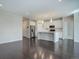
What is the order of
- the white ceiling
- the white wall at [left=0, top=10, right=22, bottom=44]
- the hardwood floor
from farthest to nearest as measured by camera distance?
the white wall at [left=0, top=10, right=22, bottom=44], the white ceiling, the hardwood floor

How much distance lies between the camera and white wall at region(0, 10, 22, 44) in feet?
22.6

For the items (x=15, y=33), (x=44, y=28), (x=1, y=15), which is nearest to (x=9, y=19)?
(x=1, y=15)

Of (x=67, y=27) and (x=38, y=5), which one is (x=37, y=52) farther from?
(x=67, y=27)

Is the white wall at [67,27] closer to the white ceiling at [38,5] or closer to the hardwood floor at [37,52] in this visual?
the white ceiling at [38,5]

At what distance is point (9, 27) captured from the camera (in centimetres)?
757

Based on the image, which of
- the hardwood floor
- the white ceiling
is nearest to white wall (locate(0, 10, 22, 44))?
the white ceiling

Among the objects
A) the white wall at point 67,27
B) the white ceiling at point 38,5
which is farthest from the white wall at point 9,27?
the white wall at point 67,27

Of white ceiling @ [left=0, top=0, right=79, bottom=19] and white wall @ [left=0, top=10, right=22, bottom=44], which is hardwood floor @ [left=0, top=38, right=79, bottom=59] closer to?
white wall @ [left=0, top=10, right=22, bottom=44]

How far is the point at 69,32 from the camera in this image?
9547 millimetres

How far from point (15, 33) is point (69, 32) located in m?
6.15

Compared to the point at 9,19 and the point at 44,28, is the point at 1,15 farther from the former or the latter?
the point at 44,28

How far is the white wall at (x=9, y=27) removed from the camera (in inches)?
272

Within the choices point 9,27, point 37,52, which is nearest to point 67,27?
point 37,52

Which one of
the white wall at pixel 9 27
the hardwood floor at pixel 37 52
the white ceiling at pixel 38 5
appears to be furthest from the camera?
the white wall at pixel 9 27
